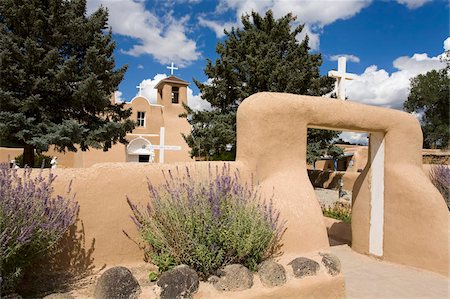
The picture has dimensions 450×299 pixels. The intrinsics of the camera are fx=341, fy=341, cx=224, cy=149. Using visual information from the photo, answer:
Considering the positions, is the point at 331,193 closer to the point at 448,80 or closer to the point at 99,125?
the point at 99,125

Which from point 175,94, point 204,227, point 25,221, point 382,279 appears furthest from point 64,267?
point 175,94

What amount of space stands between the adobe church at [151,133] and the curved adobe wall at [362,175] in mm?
16410

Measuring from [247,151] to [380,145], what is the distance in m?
2.88

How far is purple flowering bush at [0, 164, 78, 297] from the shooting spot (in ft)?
9.11

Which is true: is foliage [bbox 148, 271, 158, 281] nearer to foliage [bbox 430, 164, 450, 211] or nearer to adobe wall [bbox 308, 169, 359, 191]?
foliage [bbox 430, 164, 450, 211]

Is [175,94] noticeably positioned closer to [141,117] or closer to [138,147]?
[141,117]

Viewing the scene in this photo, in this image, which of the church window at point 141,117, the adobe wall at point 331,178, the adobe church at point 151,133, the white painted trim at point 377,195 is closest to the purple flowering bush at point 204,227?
the white painted trim at point 377,195

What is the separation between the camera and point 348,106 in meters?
5.54

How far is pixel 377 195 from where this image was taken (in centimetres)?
630

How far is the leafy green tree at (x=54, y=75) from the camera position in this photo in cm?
1071

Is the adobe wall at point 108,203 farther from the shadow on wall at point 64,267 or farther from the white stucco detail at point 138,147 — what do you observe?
the white stucco detail at point 138,147

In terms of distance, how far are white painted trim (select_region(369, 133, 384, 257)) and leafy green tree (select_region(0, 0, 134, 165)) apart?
9.06m

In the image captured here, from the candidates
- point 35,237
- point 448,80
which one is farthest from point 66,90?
point 448,80

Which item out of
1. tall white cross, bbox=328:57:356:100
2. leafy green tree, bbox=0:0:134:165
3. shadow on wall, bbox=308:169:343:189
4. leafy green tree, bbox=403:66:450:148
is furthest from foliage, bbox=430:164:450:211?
leafy green tree, bbox=403:66:450:148
